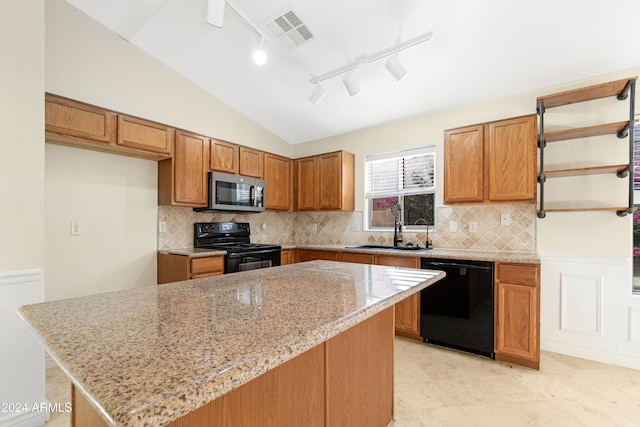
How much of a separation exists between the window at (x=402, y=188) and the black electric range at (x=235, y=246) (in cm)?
145

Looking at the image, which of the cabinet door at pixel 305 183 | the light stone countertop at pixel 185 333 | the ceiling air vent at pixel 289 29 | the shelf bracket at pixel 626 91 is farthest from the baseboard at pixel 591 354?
the ceiling air vent at pixel 289 29

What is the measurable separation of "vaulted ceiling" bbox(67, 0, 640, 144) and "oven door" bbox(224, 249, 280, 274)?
1.92 metres

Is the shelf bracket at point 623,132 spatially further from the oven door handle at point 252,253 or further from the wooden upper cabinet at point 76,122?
the wooden upper cabinet at point 76,122

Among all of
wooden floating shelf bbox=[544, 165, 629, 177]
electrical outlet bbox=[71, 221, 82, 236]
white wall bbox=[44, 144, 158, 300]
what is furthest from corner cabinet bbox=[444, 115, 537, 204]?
electrical outlet bbox=[71, 221, 82, 236]

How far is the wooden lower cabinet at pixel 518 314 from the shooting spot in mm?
2428

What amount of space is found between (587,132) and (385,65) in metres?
1.84

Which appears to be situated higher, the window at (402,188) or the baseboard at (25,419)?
the window at (402,188)

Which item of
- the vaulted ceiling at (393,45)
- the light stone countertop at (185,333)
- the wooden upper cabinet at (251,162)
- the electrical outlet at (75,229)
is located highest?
the vaulted ceiling at (393,45)

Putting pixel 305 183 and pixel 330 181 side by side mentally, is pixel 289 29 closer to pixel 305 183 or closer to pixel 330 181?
Result: pixel 330 181

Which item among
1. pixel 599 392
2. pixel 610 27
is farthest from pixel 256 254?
pixel 610 27

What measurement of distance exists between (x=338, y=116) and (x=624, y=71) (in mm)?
2739

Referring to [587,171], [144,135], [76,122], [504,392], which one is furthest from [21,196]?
[587,171]

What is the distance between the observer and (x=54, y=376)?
2.41 m

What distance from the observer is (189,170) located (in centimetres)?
322
